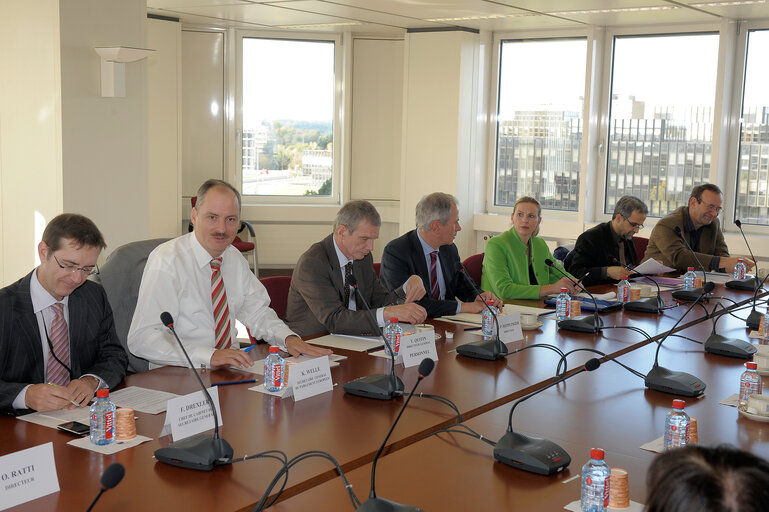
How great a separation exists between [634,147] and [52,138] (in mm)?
5193

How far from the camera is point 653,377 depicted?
2.70 metres

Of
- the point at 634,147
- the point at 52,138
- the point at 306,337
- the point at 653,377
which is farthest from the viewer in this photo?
the point at 634,147

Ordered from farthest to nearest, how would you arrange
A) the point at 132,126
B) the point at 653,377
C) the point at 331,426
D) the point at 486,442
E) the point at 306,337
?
the point at 132,126
the point at 306,337
the point at 653,377
the point at 331,426
the point at 486,442

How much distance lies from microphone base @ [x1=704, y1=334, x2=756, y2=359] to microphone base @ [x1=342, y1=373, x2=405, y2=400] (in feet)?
4.69

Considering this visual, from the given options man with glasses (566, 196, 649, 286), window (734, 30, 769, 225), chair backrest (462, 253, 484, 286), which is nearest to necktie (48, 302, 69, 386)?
chair backrest (462, 253, 484, 286)

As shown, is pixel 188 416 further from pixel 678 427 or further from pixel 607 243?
pixel 607 243

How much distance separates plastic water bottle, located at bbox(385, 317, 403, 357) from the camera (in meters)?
3.10

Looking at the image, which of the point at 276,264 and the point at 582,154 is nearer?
the point at 582,154

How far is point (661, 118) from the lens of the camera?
7.58 m

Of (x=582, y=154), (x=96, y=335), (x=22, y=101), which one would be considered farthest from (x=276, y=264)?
(x=96, y=335)

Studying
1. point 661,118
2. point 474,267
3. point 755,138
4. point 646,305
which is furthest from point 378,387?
point 661,118

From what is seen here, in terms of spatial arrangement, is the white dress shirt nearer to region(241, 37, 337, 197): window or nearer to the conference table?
the conference table

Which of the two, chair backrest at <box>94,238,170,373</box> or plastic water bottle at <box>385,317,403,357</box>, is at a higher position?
chair backrest at <box>94,238,170,373</box>

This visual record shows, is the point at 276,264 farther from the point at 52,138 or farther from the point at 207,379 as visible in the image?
the point at 207,379
